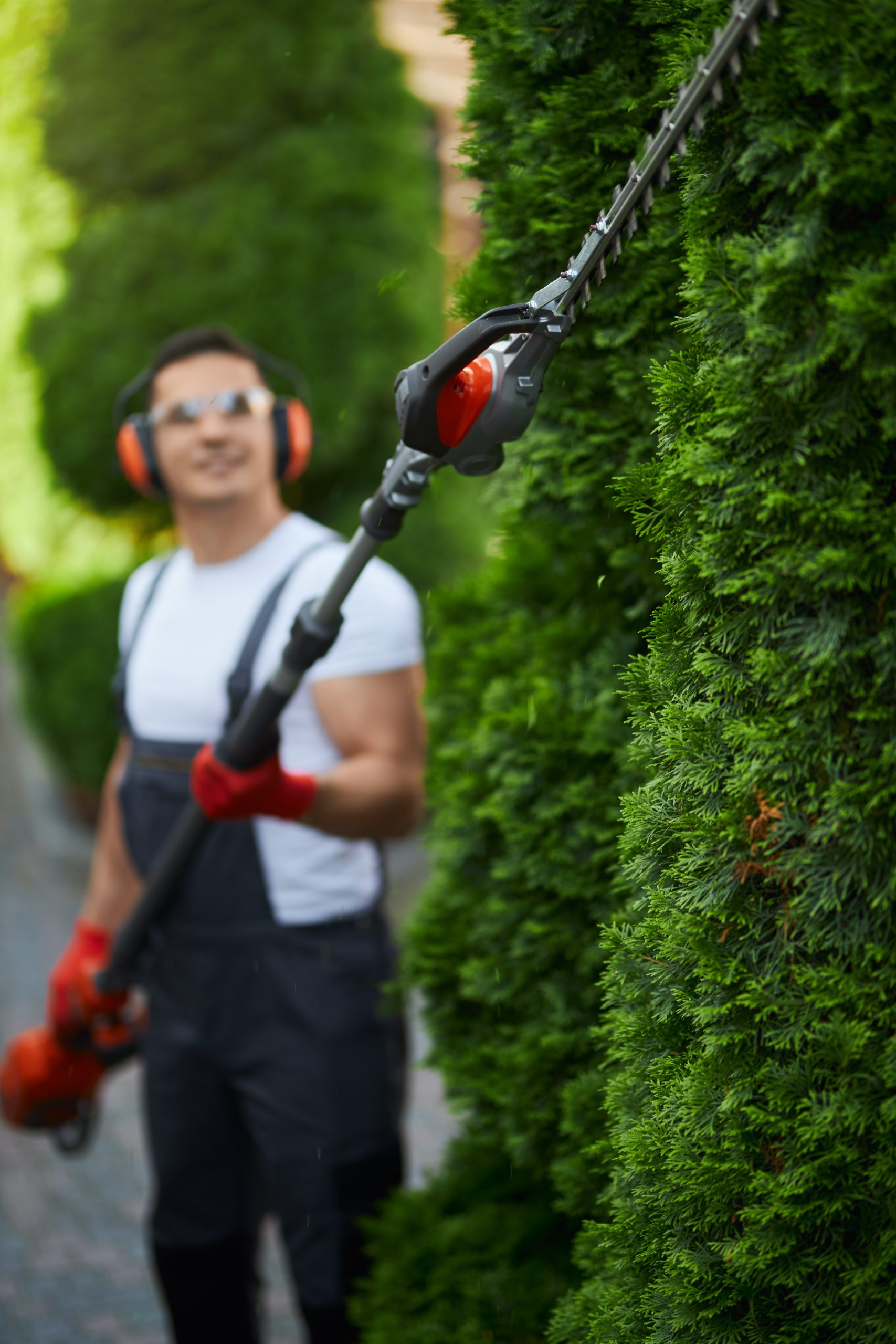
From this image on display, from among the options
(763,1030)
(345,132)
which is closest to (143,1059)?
(763,1030)

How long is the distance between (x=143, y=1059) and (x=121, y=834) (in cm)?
53

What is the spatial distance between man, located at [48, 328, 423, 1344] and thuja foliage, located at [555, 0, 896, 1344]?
119cm

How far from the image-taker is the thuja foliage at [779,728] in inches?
42.6

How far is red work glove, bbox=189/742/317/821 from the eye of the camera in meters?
2.26

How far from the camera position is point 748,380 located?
3.77 ft

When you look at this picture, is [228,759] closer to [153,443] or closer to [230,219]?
[153,443]

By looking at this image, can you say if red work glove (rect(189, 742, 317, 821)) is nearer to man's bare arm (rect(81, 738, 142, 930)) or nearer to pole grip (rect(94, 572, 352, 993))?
pole grip (rect(94, 572, 352, 993))

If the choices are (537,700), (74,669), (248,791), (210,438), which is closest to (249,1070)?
(248,791)

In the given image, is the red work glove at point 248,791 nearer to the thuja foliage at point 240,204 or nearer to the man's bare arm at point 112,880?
the man's bare arm at point 112,880

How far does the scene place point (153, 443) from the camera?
9.53 ft

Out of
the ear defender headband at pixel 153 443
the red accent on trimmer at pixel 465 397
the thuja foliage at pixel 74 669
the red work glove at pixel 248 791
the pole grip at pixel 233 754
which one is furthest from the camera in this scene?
the thuja foliage at pixel 74 669

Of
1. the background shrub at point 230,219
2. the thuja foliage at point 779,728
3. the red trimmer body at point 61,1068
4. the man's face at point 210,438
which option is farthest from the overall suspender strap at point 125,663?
the background shrub at point 230,219

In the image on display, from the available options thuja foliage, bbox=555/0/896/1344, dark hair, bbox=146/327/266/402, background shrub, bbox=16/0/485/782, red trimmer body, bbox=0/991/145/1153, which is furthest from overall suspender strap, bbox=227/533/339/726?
background shrub, bbox=16/0/485/782

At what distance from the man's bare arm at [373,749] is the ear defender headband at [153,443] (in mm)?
651
